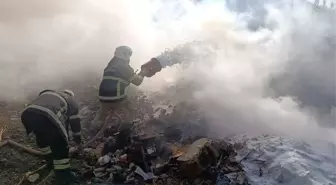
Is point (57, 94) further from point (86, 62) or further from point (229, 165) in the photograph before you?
point (86, 62)

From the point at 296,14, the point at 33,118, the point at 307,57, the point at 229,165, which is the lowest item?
the point at 229,165

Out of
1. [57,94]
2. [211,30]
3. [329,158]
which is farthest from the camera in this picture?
[211,30]

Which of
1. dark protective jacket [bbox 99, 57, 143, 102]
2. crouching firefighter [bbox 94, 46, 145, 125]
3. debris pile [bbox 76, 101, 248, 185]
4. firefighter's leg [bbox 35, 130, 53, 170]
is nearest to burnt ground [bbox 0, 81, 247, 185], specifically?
debris pile [bbox 76, 101, 248, 185]

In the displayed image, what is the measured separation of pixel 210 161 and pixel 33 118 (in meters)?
2.98

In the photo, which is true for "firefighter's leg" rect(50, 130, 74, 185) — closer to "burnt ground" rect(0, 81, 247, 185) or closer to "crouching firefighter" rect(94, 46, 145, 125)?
"burnt ground" rect(0, 81, 247, 185)

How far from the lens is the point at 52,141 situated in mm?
6641

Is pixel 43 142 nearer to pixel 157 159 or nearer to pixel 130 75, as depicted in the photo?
pixel 157 159

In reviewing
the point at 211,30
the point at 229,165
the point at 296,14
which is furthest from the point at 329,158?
the point at 296,14

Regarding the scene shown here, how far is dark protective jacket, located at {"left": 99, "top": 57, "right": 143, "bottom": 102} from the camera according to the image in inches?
329

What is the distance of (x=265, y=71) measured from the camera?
11945 mm

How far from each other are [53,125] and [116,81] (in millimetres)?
2096

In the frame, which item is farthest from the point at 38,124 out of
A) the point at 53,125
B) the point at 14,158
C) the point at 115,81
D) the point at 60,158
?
the point at 115,81

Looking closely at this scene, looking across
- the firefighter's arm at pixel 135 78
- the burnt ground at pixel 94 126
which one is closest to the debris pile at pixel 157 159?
the burnt ground at pixel 94 126

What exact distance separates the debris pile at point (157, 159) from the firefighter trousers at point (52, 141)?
0.44 m
